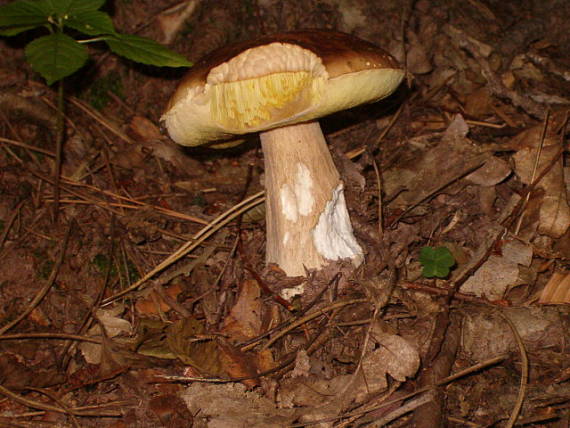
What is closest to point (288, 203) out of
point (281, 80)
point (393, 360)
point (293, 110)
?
point (293, 110)

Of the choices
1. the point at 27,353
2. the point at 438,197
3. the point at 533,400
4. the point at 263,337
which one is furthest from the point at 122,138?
the point at 533,400

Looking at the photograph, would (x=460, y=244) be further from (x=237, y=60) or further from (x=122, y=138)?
(x=122, y=138)

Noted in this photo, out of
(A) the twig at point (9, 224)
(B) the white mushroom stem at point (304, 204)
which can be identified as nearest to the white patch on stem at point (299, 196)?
(B) the white mushroom stem at point (304, 204)

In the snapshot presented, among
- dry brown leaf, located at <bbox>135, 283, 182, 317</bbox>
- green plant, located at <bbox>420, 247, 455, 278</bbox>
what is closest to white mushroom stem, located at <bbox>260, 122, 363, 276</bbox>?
green plant, located at <bbox>420, 247, 455, 278</bbox>

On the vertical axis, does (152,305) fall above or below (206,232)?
below

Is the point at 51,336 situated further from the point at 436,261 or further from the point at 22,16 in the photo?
the point at 436,261

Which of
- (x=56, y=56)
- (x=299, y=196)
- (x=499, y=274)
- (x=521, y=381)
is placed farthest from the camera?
(x=299, y=196)

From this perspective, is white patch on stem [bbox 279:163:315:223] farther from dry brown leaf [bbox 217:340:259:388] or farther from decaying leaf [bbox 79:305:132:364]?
decaying leaf [bbox 79:305:132:364]

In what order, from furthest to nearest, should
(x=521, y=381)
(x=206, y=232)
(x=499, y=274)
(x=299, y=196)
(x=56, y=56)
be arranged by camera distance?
(x=206, y=232), (x=299, y=196), (x=499, y=274), (x=56, y=56), (x=521, y=381)

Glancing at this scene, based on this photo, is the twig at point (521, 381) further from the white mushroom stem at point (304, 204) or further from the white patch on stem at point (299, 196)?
the white patch on stem at point (299, 196)
